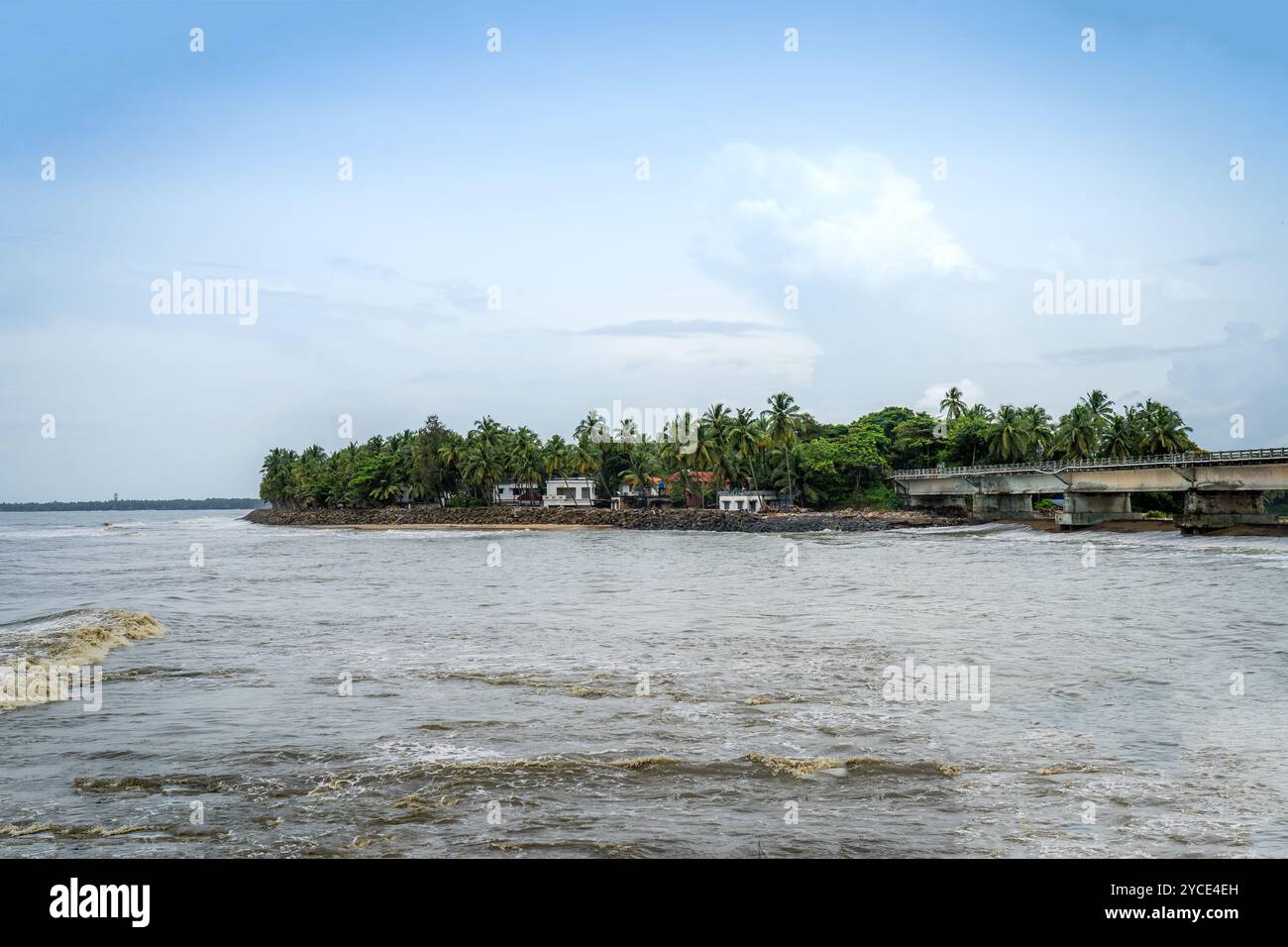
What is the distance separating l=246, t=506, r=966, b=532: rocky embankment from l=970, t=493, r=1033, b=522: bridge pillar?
2.43 meters

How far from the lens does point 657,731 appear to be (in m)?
12.5

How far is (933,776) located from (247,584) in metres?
33.7

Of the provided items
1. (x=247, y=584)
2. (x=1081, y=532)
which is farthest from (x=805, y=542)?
(x=247, y=584)

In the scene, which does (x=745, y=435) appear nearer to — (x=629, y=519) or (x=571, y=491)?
(x=629, y=519)

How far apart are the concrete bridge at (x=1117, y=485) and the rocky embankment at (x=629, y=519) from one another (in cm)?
337

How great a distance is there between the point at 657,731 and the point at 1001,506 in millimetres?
90319

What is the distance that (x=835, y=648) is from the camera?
1967cm

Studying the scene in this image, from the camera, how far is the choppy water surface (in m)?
8.57

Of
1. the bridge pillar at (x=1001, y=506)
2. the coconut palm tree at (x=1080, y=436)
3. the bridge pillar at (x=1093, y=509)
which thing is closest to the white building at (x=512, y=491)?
the bridge pillar at (x=1001, y=506)

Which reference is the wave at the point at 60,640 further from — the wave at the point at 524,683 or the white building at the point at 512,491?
the white building at the point at 512,491

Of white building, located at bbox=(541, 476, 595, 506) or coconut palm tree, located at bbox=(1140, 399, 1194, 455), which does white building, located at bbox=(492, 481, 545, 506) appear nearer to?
white building, located at bbox=(541, 476, 595, 506)

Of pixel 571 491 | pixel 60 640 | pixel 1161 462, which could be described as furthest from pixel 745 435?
pixel 60 640

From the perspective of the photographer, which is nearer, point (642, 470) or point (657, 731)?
point (657, 731)
